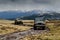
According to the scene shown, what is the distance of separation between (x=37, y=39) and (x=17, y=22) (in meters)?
67.7

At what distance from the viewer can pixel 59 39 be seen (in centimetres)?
4069

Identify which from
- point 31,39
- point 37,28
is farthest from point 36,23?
point 31,39

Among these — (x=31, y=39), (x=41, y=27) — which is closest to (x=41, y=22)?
(x=41, y=27)

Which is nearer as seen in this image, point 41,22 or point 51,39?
point 51,39

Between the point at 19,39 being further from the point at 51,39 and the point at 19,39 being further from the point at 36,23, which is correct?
the point at 36,23

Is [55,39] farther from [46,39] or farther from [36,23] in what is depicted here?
[36,23]

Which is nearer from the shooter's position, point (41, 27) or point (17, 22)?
point (41, 27)

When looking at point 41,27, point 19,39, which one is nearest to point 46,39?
point 19,39

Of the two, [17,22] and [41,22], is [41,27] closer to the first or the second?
[41,22]

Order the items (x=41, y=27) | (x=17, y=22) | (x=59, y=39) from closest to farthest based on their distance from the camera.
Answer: (x=59, y=39)
(x=41, y=27)
(x=17, y=22)

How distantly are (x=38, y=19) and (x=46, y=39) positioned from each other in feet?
118

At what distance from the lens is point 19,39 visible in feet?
141

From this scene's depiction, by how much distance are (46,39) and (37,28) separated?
3261 cm

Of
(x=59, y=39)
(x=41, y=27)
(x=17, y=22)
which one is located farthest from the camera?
(x=17, y=22)
